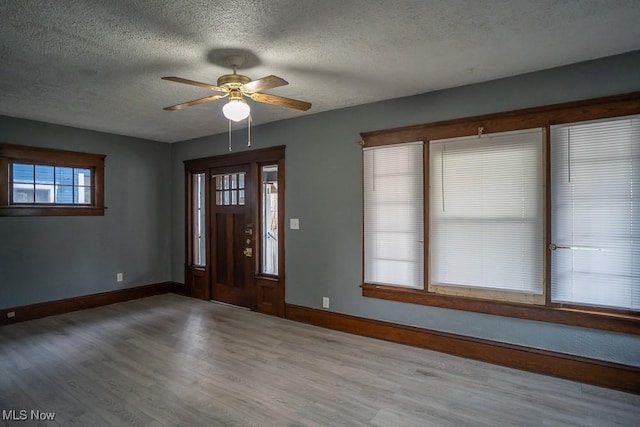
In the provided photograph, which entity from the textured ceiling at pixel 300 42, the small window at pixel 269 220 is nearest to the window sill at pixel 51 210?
the textured ceiling at pixel 300 42

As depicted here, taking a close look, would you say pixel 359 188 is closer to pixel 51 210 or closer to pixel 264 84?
pixel 264 84

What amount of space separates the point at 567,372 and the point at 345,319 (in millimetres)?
2113

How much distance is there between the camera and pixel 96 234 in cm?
509

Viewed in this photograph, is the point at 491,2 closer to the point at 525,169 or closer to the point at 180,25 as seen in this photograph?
the point at 525,169

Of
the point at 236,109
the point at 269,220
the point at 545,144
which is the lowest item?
the point at 269,220

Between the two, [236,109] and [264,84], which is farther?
[236,109]

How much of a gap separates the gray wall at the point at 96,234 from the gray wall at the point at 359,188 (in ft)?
4.97

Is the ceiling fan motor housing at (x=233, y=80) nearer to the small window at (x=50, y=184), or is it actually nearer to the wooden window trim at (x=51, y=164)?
the wooden window trim at (x=51, y=164)

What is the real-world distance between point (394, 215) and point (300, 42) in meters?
2.01

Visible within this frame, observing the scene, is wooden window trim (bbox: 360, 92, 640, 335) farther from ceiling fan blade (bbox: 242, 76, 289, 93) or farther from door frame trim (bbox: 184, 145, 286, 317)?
ceiling fan blade (bbox: 242, 76, 289, 93)

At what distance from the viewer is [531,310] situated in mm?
2943

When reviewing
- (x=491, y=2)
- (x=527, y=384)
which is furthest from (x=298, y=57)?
(x=527, y=384)
